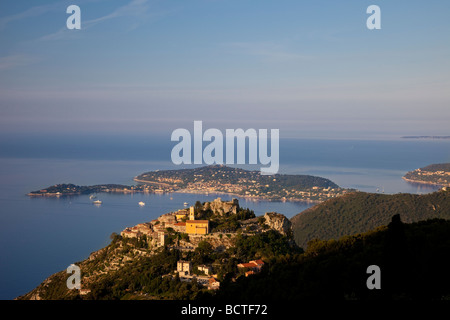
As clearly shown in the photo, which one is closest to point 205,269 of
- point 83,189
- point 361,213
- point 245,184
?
point 361,213

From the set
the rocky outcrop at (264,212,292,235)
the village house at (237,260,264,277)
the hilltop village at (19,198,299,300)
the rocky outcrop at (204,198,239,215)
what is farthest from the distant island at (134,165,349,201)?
the village house at (237,260,264,277)

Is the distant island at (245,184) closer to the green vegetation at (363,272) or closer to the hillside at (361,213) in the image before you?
the hillside at (361,213)

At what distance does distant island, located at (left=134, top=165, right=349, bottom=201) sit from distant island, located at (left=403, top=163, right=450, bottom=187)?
16.6m

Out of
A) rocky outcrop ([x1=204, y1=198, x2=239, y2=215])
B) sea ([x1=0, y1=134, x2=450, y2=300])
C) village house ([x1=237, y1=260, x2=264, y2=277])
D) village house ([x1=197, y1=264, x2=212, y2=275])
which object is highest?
rocky outcrop ([x1=204, y1=198, x2=239, y2=215])

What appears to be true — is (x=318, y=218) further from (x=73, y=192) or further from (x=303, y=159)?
(x=303, y=159)

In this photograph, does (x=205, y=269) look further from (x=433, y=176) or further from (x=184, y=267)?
(x=433, y=176)

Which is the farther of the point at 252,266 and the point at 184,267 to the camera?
the point at 184,267

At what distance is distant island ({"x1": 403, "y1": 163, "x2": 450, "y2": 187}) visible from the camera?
61.5 m

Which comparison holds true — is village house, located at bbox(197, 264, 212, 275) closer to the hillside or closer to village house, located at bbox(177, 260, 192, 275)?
village house, located at bbox(177, 260, 192, 275)

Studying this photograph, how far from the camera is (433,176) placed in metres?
63.8

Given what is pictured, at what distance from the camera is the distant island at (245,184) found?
5056cm

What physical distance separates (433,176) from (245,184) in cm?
2961
